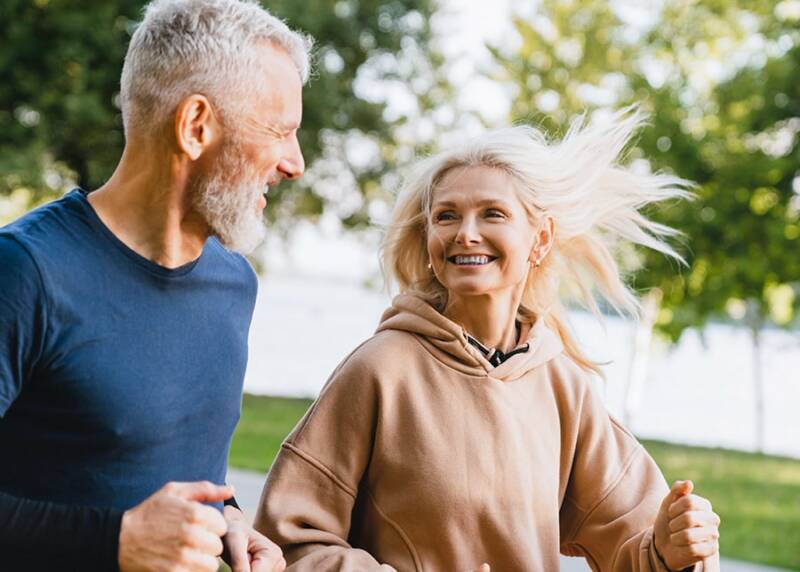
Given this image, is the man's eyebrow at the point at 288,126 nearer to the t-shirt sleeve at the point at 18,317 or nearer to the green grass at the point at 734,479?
the t-shirt sleeve at the point at 18,317

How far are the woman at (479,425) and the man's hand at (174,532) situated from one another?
30.6 inches

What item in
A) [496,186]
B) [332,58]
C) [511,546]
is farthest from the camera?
[332,58]

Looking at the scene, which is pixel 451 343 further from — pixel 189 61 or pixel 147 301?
pixel 189 61

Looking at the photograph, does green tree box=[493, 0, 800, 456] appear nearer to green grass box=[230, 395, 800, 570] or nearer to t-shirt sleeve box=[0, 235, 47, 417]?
green grass box=[230, 395, 800, 570]

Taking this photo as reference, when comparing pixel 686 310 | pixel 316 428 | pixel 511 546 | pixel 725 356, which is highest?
pixel 316 428

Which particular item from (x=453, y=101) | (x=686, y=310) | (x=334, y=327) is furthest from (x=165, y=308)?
(x=334, y=327)

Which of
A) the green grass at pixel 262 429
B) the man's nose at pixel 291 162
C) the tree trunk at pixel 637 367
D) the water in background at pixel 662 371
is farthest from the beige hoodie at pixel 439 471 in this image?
the tree trunk at pixel 637 367

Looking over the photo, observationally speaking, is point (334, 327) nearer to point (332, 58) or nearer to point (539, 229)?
point (332, 58)

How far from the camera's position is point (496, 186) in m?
3.06

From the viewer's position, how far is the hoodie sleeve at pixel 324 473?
279 centimetres

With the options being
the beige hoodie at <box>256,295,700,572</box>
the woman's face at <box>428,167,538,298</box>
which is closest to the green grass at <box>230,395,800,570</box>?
the beige hoodie at <box>256,295,700,572</box>

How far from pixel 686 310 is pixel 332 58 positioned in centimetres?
657

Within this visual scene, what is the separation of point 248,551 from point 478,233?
3.39ft

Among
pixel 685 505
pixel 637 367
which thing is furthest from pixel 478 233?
pixel 637 367
